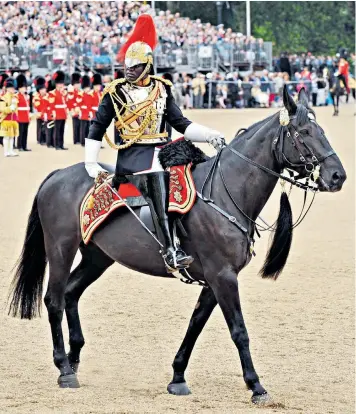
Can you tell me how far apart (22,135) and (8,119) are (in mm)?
1155

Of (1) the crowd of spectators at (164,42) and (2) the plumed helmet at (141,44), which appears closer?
(2) the plumed helmet at (141,44)

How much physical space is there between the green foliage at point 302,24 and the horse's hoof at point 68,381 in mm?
45004

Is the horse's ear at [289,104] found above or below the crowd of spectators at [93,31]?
below

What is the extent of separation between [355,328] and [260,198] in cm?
203

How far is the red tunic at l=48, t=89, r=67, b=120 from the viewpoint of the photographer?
2336 cm

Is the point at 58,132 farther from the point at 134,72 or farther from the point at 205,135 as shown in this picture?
the point at 205,135

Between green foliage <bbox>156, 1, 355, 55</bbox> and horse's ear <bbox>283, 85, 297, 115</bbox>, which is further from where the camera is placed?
green foliage <bbox>156, 1, 355, 55</bbox>

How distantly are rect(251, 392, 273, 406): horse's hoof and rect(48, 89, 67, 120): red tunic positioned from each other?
17.8 meters

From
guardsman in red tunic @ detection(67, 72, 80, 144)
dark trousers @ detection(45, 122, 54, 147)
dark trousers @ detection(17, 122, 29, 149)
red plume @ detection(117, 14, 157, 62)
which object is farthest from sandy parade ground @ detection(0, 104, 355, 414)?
guardsman in red tunic @ detection(67, 72, 80, 144)

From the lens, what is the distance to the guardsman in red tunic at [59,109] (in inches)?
914

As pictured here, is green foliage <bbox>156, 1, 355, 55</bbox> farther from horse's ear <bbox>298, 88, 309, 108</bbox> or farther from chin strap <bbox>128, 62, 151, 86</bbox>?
horse's ear <bbox>298, 88, 309, 108</bbox>

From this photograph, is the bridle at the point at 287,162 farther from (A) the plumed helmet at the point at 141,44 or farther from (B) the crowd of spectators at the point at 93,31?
(B) the crowd of spectators at the point at 93,31

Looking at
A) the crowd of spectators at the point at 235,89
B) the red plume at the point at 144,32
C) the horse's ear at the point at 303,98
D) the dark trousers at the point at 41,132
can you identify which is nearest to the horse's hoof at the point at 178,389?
the horse's ear at the point at 303,98

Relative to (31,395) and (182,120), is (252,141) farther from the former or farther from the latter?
(31,395)
